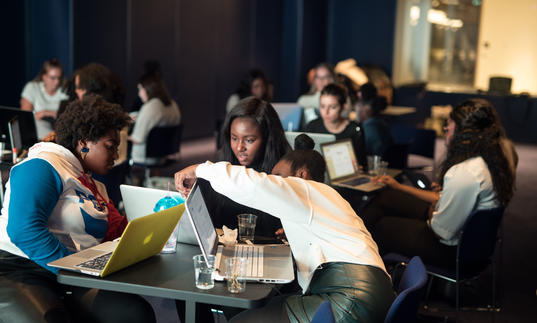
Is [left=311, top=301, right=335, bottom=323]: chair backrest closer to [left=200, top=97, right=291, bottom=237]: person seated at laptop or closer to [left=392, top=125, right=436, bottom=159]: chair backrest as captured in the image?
[left=200, top=97, right=291, bottom=237]: person seated at laptop

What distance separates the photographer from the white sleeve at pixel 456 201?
352 cm

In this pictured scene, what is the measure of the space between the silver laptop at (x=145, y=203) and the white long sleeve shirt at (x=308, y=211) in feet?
1.13

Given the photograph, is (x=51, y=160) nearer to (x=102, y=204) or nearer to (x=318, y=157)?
(x=102, y=204)

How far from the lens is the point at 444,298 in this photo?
12.9 ft

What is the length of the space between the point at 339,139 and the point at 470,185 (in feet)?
4.45

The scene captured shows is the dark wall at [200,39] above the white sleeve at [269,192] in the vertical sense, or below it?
above

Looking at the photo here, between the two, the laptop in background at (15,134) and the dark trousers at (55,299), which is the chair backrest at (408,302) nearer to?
the dark trousers at (55,299)

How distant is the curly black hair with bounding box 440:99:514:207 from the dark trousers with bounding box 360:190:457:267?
40 centimetres

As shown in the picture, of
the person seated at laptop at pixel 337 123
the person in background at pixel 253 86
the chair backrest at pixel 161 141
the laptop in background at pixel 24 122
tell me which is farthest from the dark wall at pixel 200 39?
the person seated at laptop at pixel 337 123

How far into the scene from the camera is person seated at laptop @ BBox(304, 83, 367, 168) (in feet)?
15.8

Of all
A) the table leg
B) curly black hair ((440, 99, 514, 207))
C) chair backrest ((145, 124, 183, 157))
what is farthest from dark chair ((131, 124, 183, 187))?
the table leg

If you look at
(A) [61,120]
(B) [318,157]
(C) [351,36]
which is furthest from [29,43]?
(C) [351,36]

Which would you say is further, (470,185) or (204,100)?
(204,100)

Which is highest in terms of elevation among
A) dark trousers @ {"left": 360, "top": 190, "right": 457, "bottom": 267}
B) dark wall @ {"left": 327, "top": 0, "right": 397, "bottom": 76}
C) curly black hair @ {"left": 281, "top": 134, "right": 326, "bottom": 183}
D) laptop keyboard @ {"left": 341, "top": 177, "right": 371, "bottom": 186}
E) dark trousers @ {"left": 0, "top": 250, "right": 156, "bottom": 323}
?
dark wall @ {"left": 327, "top": 0, "right": 397, "bottom": 76}
